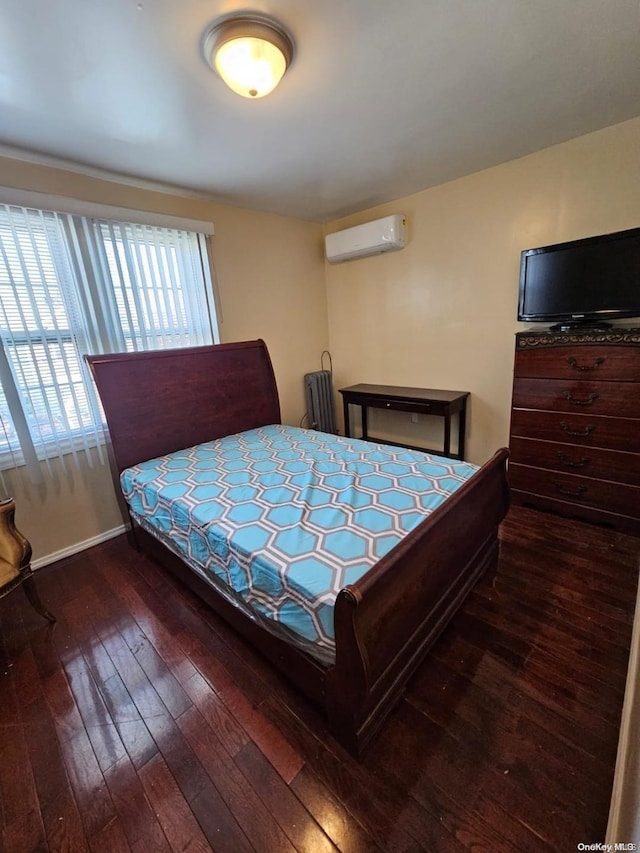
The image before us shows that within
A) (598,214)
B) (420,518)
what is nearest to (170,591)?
(420,518)

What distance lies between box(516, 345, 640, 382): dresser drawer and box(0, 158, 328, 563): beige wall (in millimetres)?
2115

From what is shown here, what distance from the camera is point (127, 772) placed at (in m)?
1.17

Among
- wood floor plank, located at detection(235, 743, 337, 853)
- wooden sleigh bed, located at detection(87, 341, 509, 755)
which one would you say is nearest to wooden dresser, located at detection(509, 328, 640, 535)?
wooden sleigh bed, located at detection(87, 341, 509, 755)

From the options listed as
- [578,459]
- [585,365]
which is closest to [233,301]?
[585,365]

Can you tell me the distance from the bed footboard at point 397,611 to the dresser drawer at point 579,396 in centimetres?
101

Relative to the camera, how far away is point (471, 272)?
2850mm

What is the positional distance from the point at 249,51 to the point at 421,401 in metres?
2.35

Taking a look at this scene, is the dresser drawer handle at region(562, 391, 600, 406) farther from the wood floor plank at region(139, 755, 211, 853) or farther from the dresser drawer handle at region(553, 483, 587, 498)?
the wood floor plank at region(139, 755, 211, 853)

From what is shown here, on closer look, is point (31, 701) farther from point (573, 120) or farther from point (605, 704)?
point (573, 120)

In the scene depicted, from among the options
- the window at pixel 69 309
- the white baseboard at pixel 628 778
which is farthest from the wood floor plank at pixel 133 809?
the window at pixel 69 309

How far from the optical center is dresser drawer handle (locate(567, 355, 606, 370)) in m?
2.12

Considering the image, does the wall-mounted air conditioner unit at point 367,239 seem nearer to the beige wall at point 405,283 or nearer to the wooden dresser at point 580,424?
the beige wall at point 405,283

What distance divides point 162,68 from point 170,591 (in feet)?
8.17

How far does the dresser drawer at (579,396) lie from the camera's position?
208 cm
